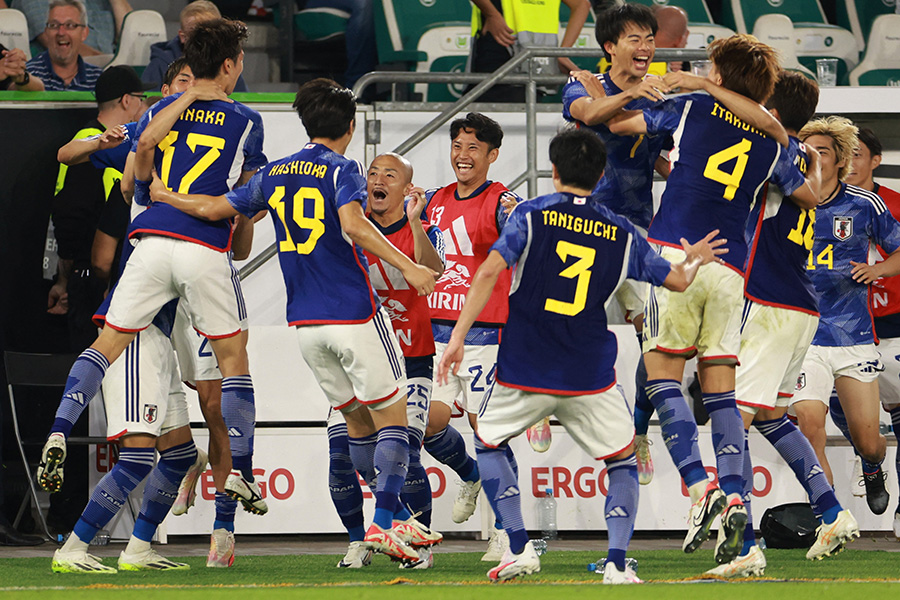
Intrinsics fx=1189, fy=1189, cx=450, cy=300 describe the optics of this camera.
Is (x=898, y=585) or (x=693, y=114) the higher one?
(x=693, y=114)

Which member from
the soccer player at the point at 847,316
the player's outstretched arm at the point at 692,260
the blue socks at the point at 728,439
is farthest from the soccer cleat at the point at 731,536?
the soccer player at the point at 847,316

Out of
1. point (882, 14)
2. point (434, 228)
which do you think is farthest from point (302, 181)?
point (882, 14)

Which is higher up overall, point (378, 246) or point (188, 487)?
point (378, 246)

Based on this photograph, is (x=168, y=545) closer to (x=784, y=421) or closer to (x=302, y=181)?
(x=302, y=181)

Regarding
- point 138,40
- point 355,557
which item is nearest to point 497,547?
point 355,557

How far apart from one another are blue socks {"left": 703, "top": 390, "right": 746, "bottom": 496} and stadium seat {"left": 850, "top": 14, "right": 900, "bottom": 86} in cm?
694

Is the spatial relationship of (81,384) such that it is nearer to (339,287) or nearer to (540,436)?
(339,287)

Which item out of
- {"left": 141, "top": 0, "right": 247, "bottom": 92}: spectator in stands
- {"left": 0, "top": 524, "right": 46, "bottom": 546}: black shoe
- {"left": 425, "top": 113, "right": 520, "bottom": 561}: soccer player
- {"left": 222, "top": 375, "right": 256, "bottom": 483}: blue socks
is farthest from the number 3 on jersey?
{"left": 141, "top": 0, "right": 247, "bottom": 92}: spectator in stands

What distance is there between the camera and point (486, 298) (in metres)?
5.14

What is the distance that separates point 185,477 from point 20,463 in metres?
2.31

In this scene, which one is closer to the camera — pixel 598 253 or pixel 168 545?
pixel 598 253

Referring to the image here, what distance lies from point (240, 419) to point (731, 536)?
258 centimetres

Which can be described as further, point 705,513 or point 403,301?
point 403,301

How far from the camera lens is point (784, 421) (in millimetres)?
6547
